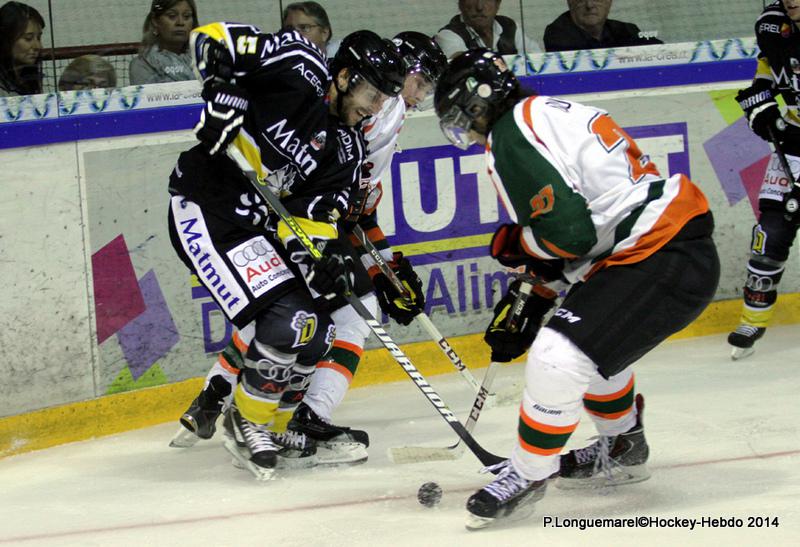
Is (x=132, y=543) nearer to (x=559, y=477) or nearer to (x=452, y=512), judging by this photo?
(x=452, y=512)

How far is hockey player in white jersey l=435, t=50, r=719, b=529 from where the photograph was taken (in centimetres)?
260

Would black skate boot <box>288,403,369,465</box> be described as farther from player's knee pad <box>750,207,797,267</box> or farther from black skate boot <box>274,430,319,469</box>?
player's knee pad <box>750,207,797,267</box>

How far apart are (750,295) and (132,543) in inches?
109

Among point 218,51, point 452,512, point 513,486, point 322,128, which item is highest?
point 218,51

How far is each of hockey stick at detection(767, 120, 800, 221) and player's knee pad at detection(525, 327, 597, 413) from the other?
221 centimetres

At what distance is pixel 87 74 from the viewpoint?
13.8 ft

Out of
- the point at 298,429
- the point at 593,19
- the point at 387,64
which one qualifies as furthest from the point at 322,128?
the point at 593,19

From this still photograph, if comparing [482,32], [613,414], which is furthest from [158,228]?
[613,414]

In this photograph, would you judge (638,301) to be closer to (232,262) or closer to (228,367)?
(232,262)

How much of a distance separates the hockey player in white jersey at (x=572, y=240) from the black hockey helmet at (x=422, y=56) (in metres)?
0.85

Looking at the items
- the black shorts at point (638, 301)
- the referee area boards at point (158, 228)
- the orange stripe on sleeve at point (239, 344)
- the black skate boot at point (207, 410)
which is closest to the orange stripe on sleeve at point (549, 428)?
the black shorts at point (638, 301)

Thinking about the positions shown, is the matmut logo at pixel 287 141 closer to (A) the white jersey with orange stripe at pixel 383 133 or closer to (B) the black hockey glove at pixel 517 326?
(A) the white jersey with orange stripe at pixel 383 133

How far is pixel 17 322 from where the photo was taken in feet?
12.8

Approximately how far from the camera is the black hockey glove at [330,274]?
10.6ft
